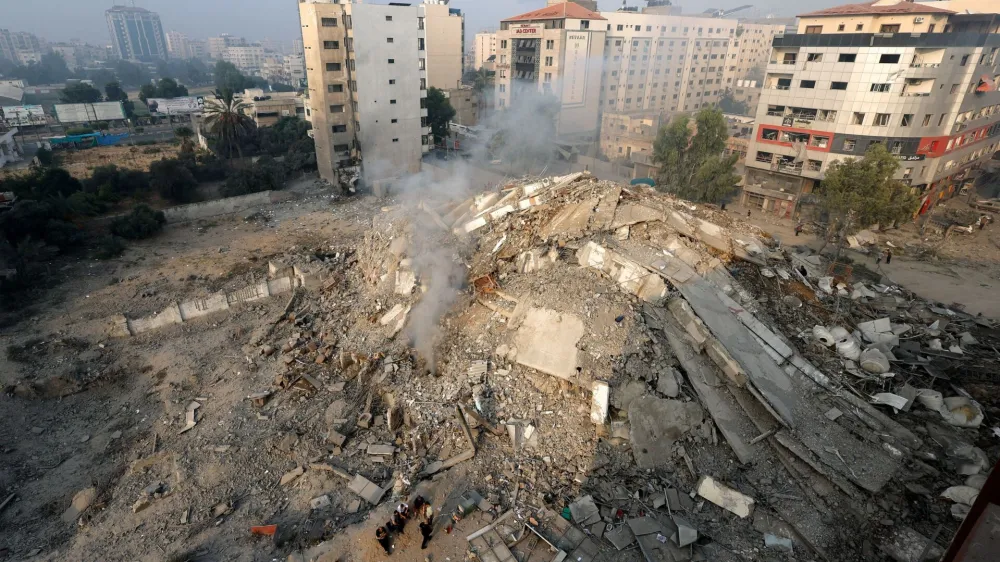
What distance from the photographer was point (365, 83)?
23.5m

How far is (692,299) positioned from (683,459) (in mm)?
2929

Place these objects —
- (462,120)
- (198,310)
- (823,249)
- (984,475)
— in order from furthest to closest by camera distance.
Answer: (462,120) < (823,249) < (198,310) < (984,475)

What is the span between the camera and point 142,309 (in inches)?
499

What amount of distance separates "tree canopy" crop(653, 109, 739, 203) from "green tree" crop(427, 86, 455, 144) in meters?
14.5

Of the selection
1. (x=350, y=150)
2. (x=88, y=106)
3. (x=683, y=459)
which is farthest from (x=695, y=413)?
(x=88, y=106)

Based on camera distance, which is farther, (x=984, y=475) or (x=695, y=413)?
(x=695, y=413)

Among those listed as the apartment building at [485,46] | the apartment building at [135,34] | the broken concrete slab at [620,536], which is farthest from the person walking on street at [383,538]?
the apartment building at [135,34]

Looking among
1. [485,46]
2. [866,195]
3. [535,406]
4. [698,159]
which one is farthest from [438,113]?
[485,46]

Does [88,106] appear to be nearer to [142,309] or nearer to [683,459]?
[142,309]

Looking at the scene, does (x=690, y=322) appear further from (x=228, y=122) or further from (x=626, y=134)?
(x=228, y=122)

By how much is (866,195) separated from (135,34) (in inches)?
8180

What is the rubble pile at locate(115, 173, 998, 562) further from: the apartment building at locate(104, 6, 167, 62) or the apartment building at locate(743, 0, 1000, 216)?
the apartment building at locate(104, 6, 167, 62)

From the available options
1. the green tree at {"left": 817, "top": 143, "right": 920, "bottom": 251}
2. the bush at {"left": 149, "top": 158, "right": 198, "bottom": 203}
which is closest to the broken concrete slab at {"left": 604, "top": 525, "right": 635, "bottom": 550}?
the green tree at {"left": 817, "top": 143, "right": 920, "bottom": 251}

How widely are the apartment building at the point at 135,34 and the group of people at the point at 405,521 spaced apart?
193694 mm
